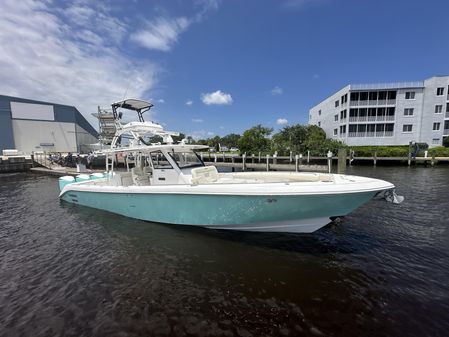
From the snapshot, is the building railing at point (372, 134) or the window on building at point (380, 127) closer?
the building railing at point (372, 134)

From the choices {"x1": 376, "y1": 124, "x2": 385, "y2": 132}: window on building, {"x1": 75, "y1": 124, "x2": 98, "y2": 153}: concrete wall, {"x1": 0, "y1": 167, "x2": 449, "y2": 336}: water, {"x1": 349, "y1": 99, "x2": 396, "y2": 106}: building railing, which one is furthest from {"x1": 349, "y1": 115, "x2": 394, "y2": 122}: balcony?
{"x1": 75, "y1": 124, "x2": 98, "y2": 153}: concrete wall

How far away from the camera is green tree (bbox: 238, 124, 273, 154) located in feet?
139

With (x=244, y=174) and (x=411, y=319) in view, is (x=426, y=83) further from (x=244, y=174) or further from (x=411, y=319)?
(x=411, y=319)

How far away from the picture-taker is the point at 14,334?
3.40m

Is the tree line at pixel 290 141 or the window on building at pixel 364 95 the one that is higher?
the window on building at pixel 364 95

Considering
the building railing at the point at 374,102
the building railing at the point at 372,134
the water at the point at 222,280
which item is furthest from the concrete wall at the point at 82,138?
the building railing at the point at 374,102

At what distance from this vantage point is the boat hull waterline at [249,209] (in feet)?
16.7

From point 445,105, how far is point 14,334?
5111 centimetres

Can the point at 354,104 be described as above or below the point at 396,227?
above

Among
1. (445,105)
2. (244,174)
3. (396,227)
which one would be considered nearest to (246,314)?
(244,174)

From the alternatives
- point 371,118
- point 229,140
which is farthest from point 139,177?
point 229,140

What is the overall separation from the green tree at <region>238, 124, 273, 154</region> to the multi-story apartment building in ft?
45.5

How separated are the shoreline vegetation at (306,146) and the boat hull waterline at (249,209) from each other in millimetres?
17613

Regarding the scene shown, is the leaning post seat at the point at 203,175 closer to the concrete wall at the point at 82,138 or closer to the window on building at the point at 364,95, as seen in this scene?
the window on building at the point at 364,95
